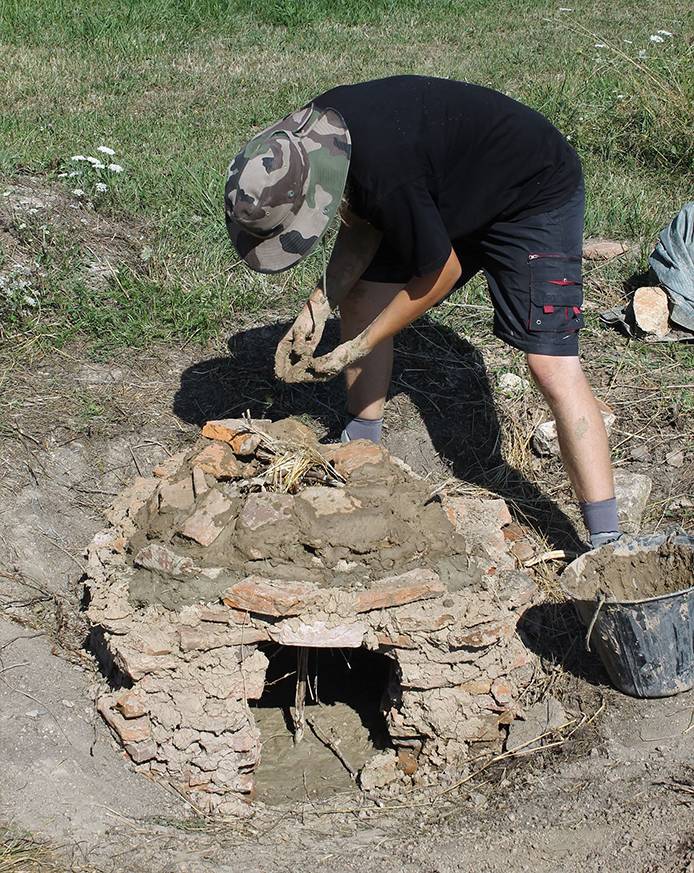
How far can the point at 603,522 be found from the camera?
2645 mm

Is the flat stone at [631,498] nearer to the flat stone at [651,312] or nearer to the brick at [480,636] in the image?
the brick at [480,636]

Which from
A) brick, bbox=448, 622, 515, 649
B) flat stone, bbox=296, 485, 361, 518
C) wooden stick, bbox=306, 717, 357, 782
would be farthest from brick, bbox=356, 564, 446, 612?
wooden stick, bbox=306, 717, 357, 782

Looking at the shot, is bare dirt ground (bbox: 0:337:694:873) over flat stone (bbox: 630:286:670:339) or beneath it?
beneath

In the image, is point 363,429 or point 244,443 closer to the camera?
point 244,443

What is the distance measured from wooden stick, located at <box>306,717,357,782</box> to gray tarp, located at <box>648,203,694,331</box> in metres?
2.49

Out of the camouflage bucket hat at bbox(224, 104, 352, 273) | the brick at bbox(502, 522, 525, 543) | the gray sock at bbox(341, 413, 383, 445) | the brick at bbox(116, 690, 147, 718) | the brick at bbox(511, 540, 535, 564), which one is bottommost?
the brick at bbox(116, 690, 147, 718)

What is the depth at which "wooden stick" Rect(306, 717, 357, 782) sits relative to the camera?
2.79 m

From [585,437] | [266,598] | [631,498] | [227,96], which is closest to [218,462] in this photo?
→ [266,598]

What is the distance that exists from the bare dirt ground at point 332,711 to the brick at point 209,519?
0.64 m

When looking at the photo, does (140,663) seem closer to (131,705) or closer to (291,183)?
(131,705)

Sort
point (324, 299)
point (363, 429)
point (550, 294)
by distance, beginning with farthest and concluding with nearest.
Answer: point (363, 429), point (324, 299), point (550, 294)

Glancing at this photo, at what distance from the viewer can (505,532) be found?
299 centimetres

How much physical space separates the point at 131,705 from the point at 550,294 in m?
1.79

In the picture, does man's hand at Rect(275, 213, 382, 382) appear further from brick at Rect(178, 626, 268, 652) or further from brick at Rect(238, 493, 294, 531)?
brick at Rect(178, 626, 268, 652)
